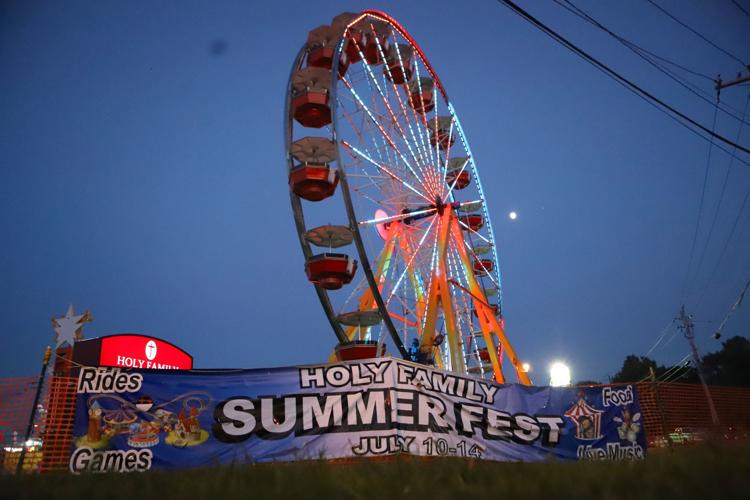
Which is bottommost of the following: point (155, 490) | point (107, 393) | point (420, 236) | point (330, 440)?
point (155, 490)

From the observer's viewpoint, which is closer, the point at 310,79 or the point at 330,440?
the point at 330,440

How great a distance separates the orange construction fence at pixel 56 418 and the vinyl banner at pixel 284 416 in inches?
28.4

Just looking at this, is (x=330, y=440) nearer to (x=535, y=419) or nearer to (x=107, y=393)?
(x=107, y=393)

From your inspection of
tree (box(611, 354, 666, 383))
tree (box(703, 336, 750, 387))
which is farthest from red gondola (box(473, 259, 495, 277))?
tree (box(611, 354, 666, 383))

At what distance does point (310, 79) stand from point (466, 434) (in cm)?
1522

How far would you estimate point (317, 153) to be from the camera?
1875 cm

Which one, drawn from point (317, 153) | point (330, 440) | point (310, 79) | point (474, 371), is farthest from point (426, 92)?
point (330, 440)

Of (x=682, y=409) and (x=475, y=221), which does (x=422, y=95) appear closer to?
(x=475, y=221)

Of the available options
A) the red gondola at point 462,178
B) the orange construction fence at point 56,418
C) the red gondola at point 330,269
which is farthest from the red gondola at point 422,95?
the orange construction fence at point 56,418

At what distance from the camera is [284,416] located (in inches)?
310

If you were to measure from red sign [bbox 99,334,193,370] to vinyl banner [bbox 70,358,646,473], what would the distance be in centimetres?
773

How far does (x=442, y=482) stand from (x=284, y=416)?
5768 mm

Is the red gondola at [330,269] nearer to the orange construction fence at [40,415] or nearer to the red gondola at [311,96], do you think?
the red gondola at [311,96]

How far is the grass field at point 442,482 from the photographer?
2.09 meters
